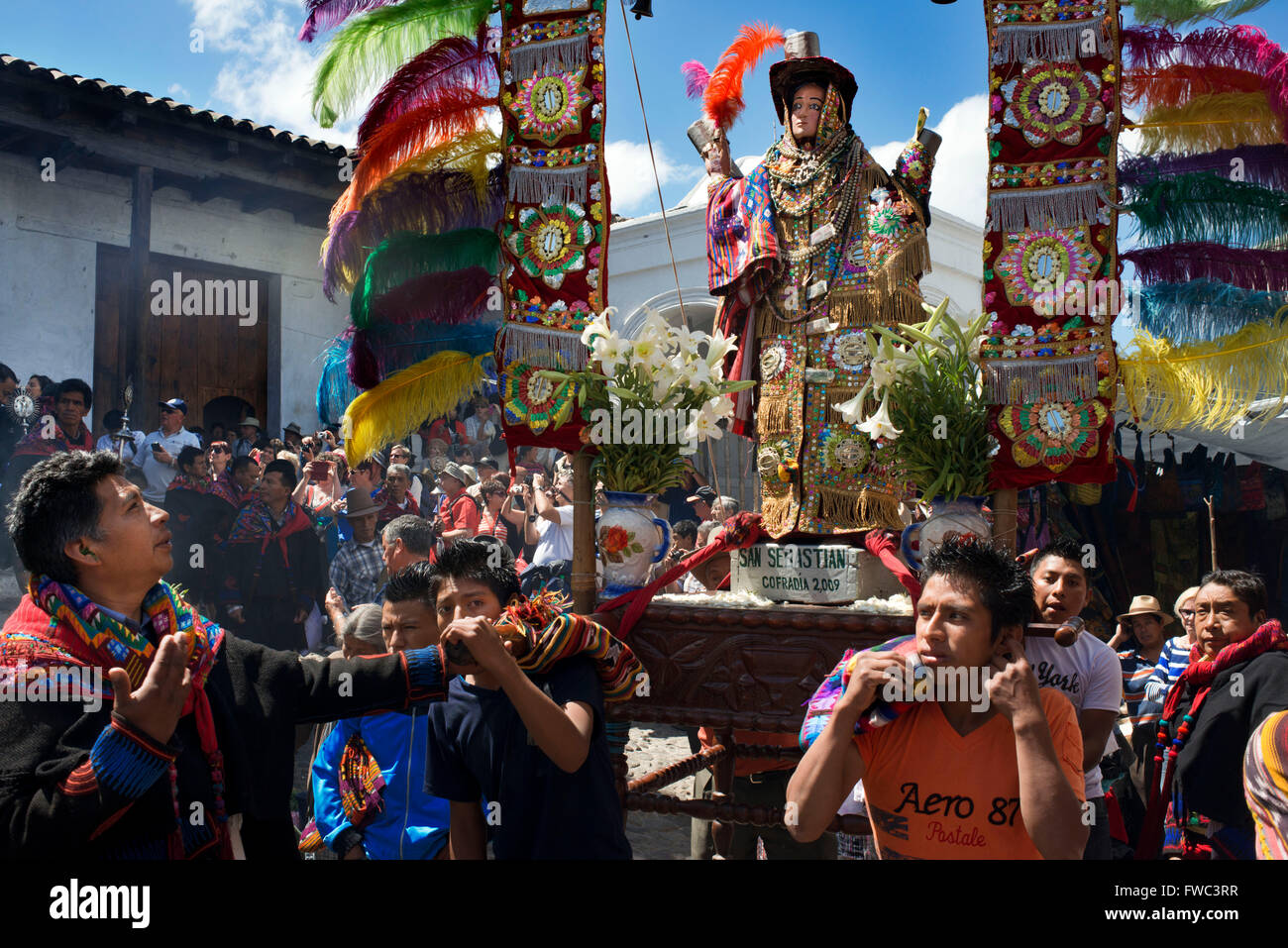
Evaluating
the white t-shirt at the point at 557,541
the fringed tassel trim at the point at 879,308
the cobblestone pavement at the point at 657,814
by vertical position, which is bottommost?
the cobblestone pavement at the point at 657,814

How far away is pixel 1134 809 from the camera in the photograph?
4523mm

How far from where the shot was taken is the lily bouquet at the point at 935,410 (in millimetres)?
3834

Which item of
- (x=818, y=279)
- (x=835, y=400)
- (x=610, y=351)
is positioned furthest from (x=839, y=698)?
(x=818, y=279)

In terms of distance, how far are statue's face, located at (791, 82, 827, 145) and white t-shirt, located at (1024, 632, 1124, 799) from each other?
2581mm

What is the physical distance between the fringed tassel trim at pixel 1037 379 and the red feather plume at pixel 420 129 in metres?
2.69

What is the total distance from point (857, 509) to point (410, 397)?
2.14 meters

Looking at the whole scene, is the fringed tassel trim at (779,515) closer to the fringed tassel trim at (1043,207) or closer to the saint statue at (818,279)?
the saint statue at (818,279)

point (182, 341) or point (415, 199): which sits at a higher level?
point (182, 341)

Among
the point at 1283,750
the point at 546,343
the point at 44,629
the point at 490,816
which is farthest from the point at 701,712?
the point at 44,629

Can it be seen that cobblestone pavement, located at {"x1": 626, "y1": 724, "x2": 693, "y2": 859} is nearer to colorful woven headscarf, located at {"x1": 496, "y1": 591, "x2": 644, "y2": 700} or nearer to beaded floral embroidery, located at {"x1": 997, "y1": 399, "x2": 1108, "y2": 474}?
colorful woven headscarf, located at {"x1": 496, "y1": 591, "x2": 644, "y2": 700}

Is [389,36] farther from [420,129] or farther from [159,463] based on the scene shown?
[159,463]

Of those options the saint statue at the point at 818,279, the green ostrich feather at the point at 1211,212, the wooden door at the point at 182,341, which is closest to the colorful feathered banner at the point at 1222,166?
the green ostrich feather at the point at 1211,212

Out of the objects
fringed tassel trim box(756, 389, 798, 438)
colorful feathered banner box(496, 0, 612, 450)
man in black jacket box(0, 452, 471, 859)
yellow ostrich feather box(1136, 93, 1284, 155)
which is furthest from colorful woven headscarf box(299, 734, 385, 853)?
yellow ostrich feather box(1136, 93, 1284, 155)

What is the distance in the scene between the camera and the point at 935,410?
388 centimetres
